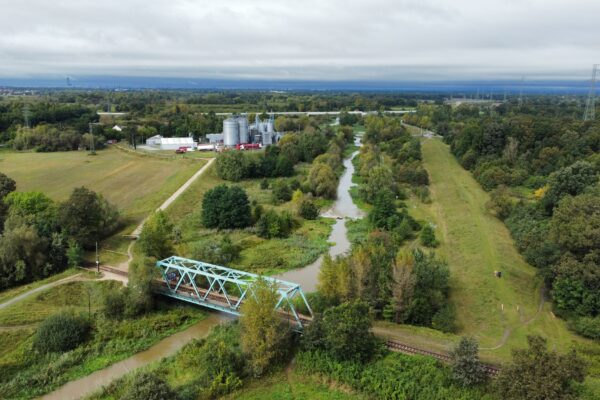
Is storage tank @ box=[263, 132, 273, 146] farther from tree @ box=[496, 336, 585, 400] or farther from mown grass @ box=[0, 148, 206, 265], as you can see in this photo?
Answer: tree @ box=[496, 336, 585, 400]

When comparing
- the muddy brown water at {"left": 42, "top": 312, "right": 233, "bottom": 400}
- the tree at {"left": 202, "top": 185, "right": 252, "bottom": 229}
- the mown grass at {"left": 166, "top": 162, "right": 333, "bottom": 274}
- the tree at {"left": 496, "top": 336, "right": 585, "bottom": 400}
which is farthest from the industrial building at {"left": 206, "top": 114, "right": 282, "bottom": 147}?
the tree at {"left": 496, "top": 336, "right": 585, "bottom": 400}

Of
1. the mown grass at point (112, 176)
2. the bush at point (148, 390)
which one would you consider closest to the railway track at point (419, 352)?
the bush at point (148, 390)

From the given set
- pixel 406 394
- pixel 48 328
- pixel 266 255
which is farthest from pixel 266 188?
pixel 406 394

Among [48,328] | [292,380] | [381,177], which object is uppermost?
[381,177]

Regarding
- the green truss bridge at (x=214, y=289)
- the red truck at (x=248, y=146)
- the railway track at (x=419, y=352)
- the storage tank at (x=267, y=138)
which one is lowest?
the railway track at (x=419, y=352)

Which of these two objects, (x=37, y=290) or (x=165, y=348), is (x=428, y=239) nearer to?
(x=165, y=348)

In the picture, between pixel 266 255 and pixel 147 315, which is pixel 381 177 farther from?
pixel 147 315

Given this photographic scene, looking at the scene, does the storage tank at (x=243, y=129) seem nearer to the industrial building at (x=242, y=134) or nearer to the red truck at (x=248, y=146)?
the industrial building at (x=242, y=134)
